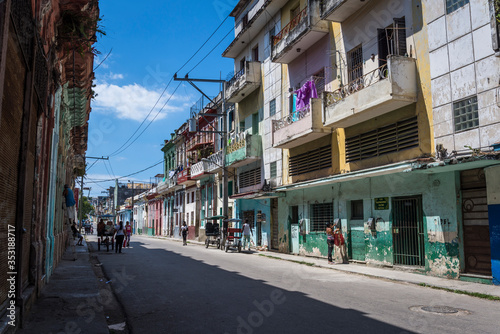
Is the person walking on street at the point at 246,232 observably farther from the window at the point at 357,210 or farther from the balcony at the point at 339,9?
the balcony at the point at 339,9

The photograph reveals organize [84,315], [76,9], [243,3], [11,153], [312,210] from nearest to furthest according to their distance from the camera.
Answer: [11,153], [84,315], [76,9], [312,210], [243,3]

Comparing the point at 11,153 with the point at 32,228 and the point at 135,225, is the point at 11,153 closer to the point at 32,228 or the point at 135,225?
the point at 32,228

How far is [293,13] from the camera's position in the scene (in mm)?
23203

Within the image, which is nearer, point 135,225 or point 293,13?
point 293,13

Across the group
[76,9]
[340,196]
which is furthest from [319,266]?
[76,9]

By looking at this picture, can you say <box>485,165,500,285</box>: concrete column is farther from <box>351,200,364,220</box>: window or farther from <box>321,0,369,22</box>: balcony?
<box>321,0,369,22</box>: balcony

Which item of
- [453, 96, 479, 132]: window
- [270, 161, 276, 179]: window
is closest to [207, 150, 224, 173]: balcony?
[270, 161, 276, 179]: window

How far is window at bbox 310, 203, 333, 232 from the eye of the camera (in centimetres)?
1914

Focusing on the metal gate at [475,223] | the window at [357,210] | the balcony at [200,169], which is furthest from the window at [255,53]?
the metal gate at [475,223]

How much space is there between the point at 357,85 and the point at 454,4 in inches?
172

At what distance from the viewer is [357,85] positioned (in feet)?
52.4

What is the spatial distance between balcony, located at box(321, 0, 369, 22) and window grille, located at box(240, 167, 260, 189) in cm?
1176

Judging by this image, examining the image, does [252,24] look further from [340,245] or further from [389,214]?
[389,214]

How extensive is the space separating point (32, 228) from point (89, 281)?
3.79m
